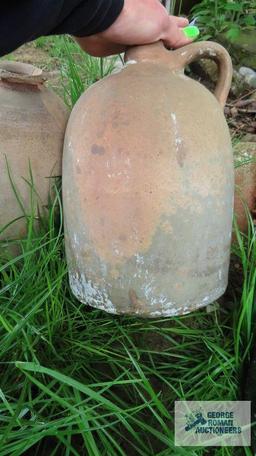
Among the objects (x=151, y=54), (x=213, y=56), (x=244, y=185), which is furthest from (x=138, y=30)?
(x=244, y=185)

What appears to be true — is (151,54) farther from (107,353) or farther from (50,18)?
(107,353)

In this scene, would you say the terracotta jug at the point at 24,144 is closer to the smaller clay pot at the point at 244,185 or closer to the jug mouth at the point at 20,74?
the jug mouth at the point at 20,74

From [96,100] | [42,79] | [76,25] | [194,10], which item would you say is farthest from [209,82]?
[76,25]

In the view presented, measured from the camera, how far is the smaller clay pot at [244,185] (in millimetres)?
1565

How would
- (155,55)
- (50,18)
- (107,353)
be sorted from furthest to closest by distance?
(107,353) < (155,55) < (50,18)

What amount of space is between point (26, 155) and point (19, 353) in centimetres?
50

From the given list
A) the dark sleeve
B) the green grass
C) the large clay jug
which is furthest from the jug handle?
the green grass

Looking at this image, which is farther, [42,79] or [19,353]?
[42,79]

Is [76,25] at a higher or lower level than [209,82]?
higher

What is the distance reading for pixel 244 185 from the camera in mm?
1600

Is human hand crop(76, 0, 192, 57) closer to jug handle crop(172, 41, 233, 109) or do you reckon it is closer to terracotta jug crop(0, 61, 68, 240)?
jug handle crop(172, 41, 233, 109)

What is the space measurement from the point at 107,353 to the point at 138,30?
2.38 ft

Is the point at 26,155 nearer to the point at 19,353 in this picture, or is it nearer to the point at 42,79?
the point at 42,79

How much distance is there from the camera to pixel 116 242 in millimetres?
1045
